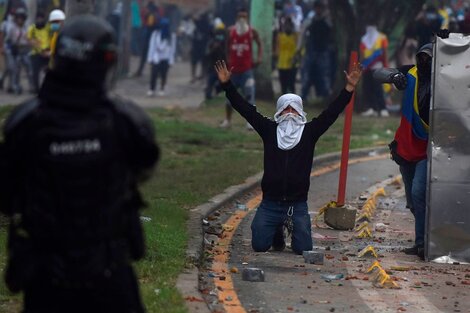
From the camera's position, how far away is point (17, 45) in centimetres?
2684

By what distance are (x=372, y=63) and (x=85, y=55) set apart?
19.9 meters

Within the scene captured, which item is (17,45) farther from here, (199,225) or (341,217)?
(199,225)

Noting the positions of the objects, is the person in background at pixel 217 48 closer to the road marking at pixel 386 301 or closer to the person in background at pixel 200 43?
the person in background at pixel 200 43

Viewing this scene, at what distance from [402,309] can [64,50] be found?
13.9 feet

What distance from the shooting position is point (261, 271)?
9734 mm

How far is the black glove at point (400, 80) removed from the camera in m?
11.3

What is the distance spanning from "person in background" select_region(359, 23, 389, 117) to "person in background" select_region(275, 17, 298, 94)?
1.28m

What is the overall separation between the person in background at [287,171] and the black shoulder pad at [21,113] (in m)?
5.68

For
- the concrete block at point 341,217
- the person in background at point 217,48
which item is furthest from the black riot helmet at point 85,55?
the person in background at point 217,48

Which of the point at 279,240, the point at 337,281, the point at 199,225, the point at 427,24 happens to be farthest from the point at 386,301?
the point at 427,24

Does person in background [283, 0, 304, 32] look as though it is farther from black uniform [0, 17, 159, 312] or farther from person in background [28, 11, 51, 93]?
black uniform [0, 17, 159, 312]

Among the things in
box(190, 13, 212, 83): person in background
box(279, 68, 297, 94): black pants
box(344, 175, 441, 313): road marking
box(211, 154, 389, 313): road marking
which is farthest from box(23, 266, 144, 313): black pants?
box(190, 13, 212, 83): person in background

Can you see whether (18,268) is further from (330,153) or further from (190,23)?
(190,23)

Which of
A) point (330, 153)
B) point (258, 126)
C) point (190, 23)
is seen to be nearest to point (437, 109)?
point (258, 126)
